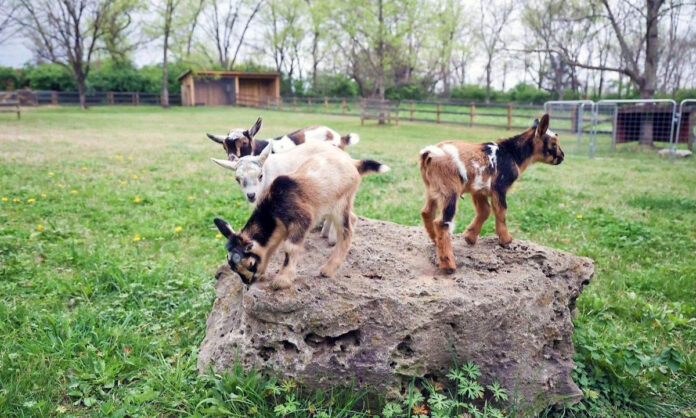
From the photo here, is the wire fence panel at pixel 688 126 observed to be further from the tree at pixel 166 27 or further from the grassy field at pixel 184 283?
the tree at pixel 166 27

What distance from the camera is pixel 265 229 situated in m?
3.35

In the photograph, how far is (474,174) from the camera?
393cm

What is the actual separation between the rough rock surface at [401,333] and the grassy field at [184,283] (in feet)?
0.58

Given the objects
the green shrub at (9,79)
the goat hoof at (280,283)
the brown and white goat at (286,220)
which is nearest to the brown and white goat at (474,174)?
the brown and white goat at (286,220)

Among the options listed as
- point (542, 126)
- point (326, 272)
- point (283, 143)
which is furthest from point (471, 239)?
point (283, 143)

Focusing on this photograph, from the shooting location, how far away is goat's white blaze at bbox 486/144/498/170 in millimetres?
4043

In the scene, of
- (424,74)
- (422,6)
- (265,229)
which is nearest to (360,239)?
(265,229)

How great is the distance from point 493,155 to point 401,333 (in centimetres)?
177

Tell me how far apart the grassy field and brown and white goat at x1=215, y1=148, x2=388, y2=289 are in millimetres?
755

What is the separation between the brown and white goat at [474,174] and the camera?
382 centimetres

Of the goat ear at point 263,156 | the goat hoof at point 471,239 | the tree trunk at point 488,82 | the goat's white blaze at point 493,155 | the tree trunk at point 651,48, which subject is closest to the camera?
the goat's white blaze at point 493,155

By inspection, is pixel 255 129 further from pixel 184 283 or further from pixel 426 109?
pixel 426 109

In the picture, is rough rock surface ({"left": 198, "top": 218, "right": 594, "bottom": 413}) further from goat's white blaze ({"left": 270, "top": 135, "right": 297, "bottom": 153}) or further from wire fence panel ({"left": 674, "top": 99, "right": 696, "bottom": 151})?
wire fence panel ({"left": 674, "top": 99, "right": 696, "bottom": 151})

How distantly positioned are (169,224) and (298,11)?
2113 inches
